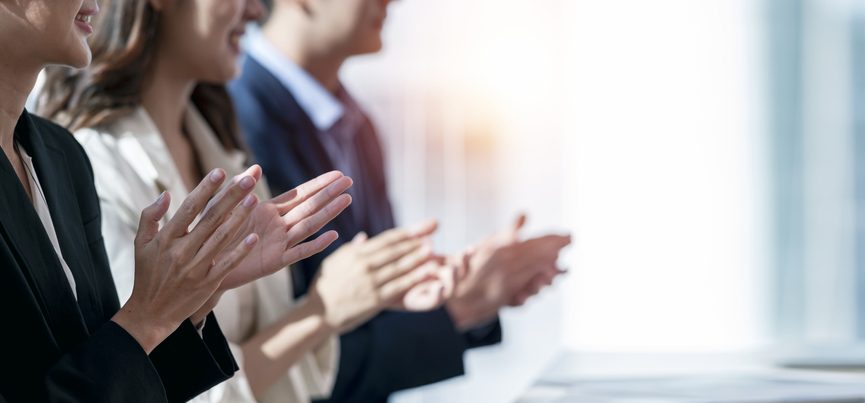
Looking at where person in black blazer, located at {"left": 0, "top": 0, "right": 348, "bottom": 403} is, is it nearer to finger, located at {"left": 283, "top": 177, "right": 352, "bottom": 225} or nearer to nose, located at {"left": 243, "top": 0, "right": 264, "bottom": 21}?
finger, located at {"left": 283, "top": 177, "right": 352, "bottom": 225}

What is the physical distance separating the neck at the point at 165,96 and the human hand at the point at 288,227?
0.75 metres

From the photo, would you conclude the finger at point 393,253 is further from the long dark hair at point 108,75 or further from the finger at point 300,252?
the finger at point 300,252

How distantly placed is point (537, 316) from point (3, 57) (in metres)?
4.12

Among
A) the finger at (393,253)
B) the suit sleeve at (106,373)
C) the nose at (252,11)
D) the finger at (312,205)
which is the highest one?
the nose at (252,11)

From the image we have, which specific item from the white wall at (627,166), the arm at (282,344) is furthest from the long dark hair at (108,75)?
the white wall at (627,166)

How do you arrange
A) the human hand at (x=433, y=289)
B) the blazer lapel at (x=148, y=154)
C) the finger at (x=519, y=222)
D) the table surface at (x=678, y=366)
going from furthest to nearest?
the finger at (x=519, y=222), the human hand at (x=433, y=289), the table surface at (x=678, y=366), the blazer lapel at (x=148, y=154)

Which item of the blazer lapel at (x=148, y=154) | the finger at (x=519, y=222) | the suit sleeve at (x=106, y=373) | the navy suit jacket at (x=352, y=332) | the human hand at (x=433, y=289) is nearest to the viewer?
the suit sleeve at (x=106, y=373)

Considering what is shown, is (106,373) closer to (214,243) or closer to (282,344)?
(214,243)

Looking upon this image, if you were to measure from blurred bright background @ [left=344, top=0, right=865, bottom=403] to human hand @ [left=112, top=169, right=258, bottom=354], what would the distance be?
389cm

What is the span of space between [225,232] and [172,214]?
728 millimetres

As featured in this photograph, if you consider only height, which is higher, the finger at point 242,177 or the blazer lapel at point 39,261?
the finger at point 242,177

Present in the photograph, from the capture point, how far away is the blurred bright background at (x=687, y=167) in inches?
199

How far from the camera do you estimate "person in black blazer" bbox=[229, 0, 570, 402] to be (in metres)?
2.26

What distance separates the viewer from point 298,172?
2279 mm
